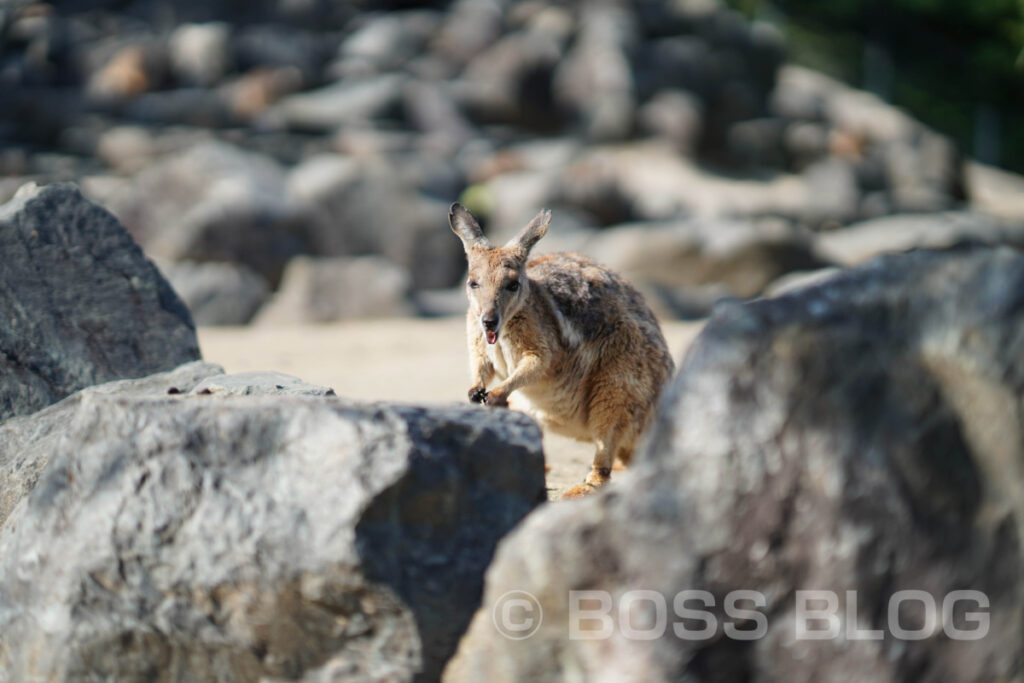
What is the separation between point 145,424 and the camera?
2779 mm

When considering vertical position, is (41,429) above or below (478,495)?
below

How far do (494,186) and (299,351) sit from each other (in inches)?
295

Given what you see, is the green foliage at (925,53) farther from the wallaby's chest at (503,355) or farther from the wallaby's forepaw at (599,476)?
the wallaby's forepaw at (599,476)

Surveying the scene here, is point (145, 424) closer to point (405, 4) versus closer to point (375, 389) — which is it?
point (375, 389)

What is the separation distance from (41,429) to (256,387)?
92cm

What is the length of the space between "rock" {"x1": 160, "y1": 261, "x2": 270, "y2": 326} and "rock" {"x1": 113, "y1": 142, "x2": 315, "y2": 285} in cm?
35

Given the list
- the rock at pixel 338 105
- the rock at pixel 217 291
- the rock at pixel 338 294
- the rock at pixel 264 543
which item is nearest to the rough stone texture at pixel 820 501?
the rock at pixel 264 543

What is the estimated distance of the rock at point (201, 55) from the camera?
20141mm

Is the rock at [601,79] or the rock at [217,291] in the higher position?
the rock at [601,79]

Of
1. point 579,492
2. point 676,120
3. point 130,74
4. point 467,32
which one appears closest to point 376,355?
point 579,492

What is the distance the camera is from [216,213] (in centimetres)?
1288

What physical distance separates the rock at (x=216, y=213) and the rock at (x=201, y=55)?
258 inches

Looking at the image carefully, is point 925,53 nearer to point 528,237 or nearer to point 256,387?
point 528,237

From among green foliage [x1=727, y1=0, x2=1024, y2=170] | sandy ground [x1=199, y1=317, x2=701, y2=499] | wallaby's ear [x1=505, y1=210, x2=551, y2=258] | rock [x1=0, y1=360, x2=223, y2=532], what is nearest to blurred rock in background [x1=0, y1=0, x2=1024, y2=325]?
sandy ground [x1=199, y1=317, x2=701, y2=499]
